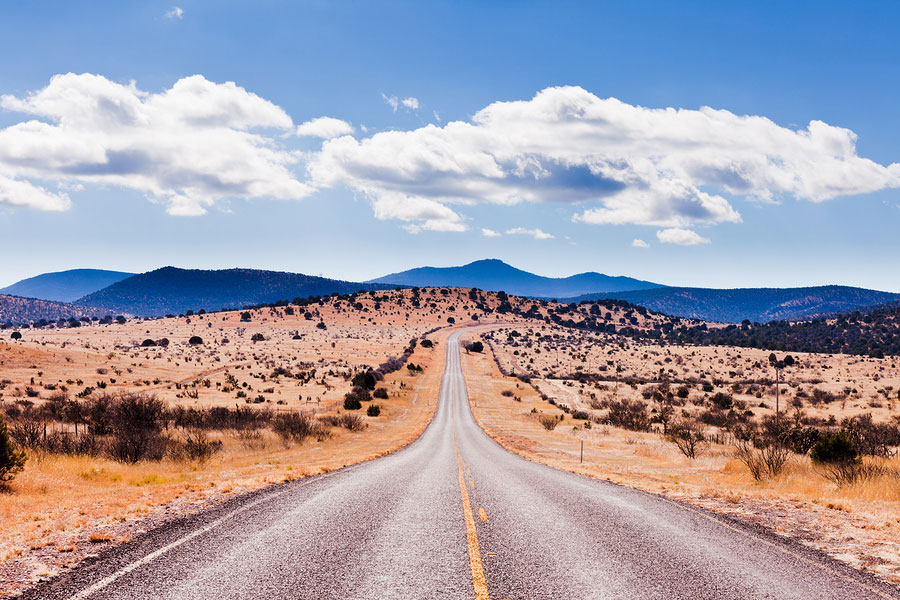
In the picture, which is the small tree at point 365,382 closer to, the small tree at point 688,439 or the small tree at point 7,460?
the small tree at point 688,439

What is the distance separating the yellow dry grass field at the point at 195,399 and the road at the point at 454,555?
1.38 metres

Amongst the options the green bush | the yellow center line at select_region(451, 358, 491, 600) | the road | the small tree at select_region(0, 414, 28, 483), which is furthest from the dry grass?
the green bush

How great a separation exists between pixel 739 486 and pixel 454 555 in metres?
13.7

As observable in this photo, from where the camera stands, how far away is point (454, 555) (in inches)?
293

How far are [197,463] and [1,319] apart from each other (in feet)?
774

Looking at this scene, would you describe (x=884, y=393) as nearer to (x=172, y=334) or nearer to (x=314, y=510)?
(x=314, y=510)

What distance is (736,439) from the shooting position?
33750 millimetres

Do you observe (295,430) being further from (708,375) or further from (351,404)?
(708,375)

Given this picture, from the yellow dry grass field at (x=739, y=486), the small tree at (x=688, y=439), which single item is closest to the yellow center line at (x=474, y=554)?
the yellow dry grass field at (x=739, y=486)

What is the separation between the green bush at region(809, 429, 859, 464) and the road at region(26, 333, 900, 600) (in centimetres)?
1190

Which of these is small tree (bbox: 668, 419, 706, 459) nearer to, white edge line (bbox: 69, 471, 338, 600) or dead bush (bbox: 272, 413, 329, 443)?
dead bush (bbox: 272, 413, 329, 443)

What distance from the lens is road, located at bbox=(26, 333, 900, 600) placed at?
6.27m

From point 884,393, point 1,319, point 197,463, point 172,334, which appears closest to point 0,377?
point 197,463

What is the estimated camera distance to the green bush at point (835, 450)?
63.2 feet
